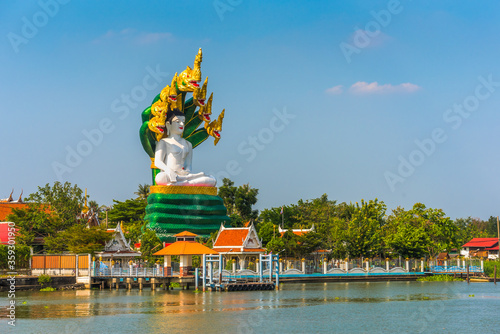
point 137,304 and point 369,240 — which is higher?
point 369,240

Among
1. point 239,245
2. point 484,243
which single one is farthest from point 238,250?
point 484,243

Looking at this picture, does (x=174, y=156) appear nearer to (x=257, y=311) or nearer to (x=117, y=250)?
(x=117, y=250)

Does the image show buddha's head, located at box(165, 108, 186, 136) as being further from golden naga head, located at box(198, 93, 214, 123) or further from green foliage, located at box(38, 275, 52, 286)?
green foliage, located at box(38, 275, 52, 286)

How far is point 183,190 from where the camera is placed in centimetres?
6178

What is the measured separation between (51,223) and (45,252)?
2037 mm

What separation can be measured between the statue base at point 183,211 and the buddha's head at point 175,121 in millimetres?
4622

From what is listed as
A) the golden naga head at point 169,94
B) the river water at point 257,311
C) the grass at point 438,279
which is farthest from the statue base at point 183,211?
the grass at point 438,279

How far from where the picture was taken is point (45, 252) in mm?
50906

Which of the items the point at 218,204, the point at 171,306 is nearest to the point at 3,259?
the point at 171,306

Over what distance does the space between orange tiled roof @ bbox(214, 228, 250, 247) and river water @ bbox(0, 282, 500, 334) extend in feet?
38.4

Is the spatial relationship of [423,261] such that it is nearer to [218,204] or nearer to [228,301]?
[218,204]

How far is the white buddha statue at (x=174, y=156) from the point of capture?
61184mm

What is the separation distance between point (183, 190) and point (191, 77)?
30.4 feet

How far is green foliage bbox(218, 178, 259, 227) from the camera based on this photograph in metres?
75.3
